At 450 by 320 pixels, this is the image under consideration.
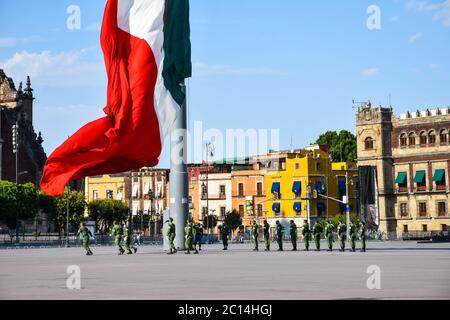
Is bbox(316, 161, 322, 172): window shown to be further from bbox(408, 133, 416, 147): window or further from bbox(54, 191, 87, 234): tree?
bbox(54, 191, 87, 234): tree

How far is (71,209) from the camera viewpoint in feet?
331

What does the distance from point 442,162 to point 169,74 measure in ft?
241

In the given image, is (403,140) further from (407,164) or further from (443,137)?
(443,137)

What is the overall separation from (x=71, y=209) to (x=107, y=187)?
32.1 metres

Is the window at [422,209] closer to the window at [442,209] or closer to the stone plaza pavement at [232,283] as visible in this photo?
A: the window at [442,209]

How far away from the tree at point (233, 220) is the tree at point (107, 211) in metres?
12.4

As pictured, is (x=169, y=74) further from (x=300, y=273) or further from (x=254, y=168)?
(x=254, y=168)

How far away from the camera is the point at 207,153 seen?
108 meters

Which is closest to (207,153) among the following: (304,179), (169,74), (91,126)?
(304,179)

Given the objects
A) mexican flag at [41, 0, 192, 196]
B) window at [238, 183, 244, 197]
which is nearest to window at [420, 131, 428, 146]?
window at [238, 183, 244, 197]

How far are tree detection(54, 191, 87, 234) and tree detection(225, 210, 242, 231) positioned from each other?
53.7ft

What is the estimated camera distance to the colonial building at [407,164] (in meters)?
102
